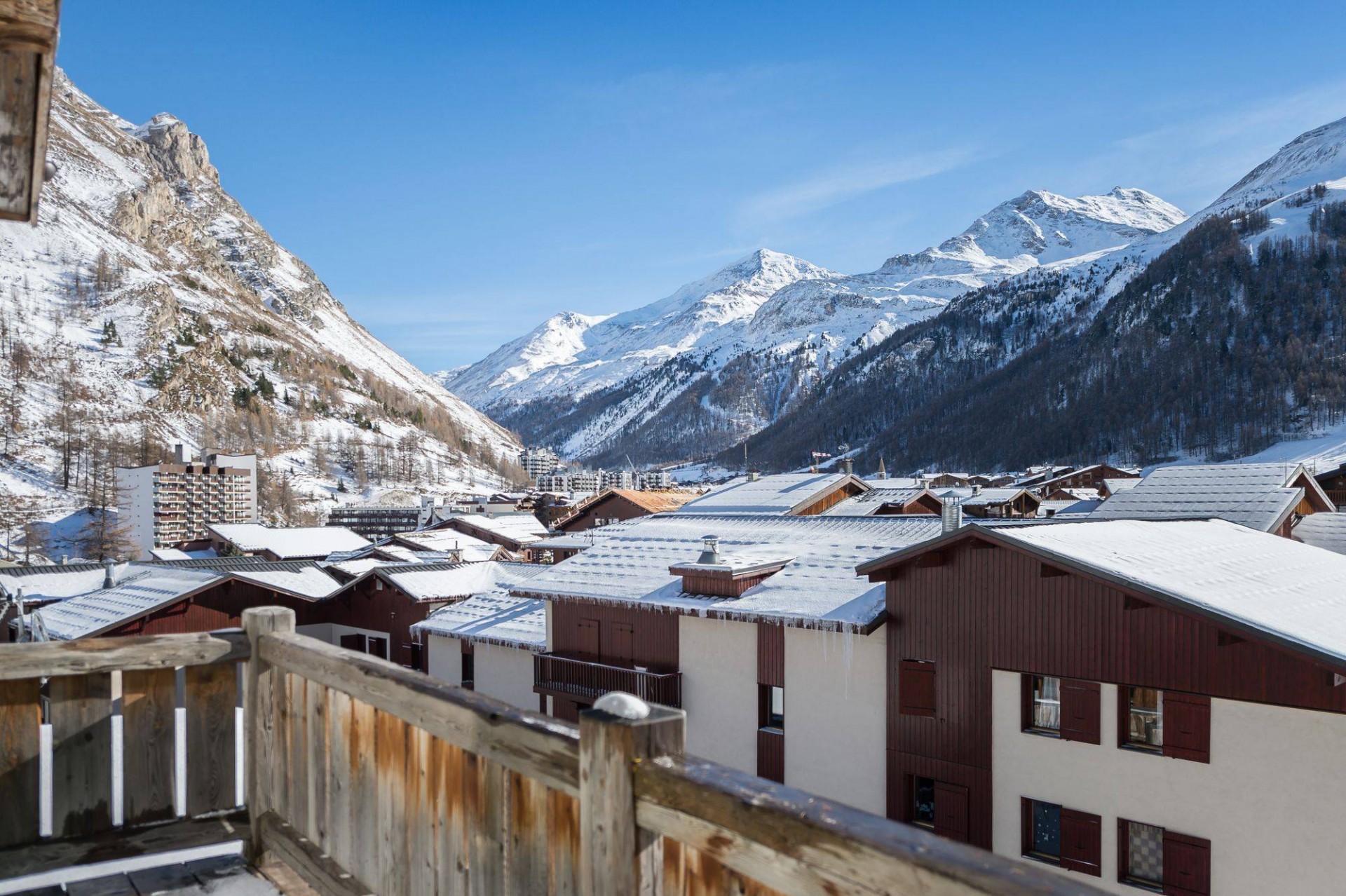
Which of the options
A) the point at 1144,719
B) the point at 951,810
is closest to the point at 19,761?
the point at 1144,719

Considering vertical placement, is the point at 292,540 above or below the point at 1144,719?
below

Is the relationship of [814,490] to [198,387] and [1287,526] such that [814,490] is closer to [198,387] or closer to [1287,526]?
[1287,526]

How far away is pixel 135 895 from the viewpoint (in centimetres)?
368

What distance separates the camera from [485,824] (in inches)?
112

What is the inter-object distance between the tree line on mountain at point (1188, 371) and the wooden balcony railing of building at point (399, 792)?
146536mm

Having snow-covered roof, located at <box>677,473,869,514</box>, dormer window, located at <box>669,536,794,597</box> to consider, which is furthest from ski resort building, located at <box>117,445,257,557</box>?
dormer window, located at <box>669,536,794,597</box>

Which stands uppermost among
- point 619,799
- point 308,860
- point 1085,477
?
point 619,799

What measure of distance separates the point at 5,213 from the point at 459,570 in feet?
111

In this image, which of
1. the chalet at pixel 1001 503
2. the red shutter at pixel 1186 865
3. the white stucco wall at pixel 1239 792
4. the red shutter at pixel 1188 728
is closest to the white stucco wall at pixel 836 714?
the white stucco wall at pixel 1239 792

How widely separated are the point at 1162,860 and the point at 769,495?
2262 cm

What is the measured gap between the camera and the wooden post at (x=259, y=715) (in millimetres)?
4191

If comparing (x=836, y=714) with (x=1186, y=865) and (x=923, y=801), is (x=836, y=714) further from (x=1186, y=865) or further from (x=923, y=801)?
(x=1186, y=865)

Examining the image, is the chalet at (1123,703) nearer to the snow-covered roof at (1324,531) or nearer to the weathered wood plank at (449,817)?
the snow-covered roof at (1324,531)

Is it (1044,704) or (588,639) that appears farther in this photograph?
(588,639)
